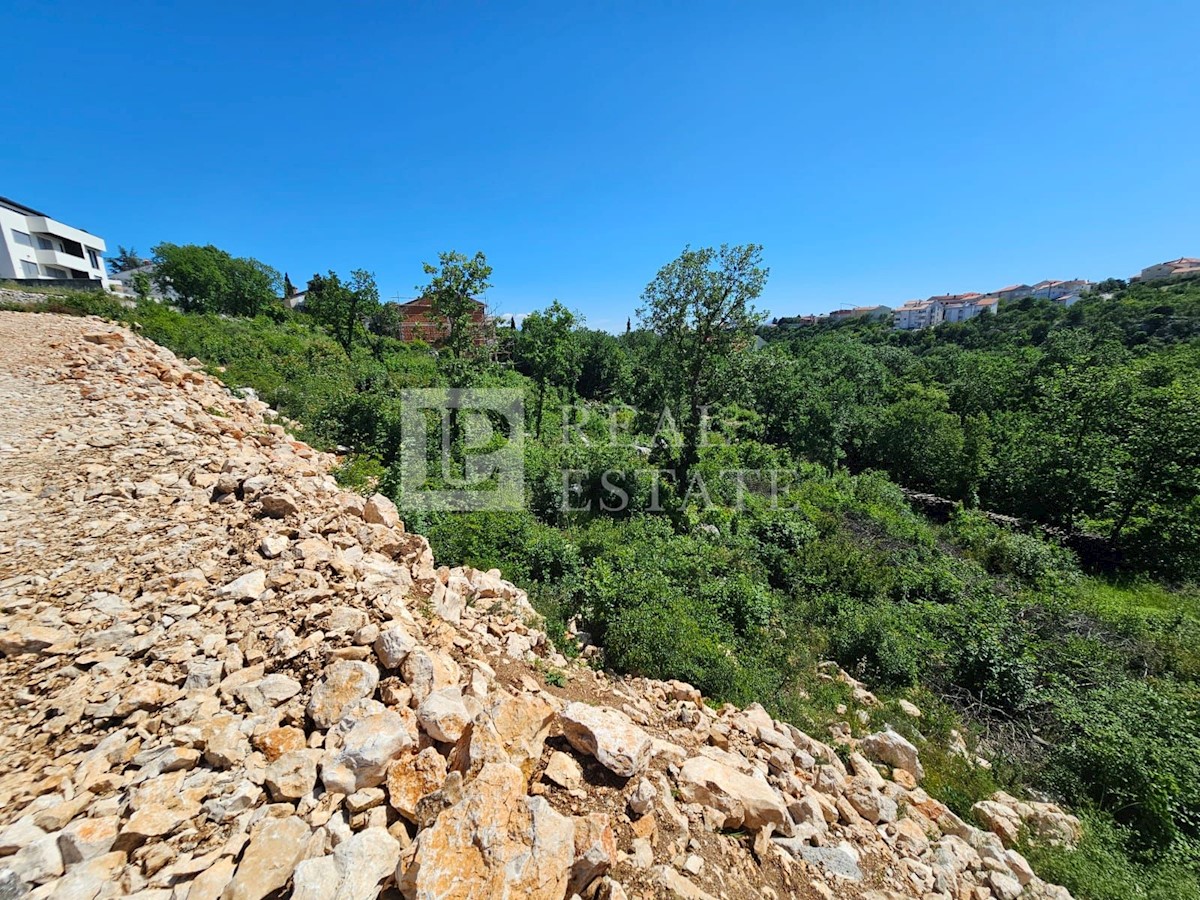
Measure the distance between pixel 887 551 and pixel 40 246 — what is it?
4879 cm

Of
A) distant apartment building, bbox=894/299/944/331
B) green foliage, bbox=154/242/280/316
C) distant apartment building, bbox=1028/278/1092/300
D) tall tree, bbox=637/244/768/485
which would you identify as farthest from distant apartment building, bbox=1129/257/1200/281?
green foliage, bbox=154/242/280/316

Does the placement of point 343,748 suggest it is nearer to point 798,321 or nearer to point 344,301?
point 344,301

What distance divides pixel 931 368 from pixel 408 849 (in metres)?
40.8

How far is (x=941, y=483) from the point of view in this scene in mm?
17281

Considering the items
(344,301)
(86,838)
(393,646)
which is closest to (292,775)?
(86,838)

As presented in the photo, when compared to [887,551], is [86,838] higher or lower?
higher

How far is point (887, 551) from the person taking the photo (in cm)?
959

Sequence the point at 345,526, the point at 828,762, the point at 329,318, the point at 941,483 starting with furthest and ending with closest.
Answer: the point at 329,318 → the point at 941,483 → the point at 345,526 → the point at 828,762

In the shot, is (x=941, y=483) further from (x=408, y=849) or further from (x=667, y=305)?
(x=408, y=849)

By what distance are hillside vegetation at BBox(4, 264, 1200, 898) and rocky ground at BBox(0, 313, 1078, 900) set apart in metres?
0.84

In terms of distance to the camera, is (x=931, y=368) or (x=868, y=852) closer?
(x=868, y=852)

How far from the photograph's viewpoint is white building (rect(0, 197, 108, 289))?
83.9 feet

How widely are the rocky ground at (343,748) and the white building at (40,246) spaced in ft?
106

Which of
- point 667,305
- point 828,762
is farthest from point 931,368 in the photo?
point 828,762
